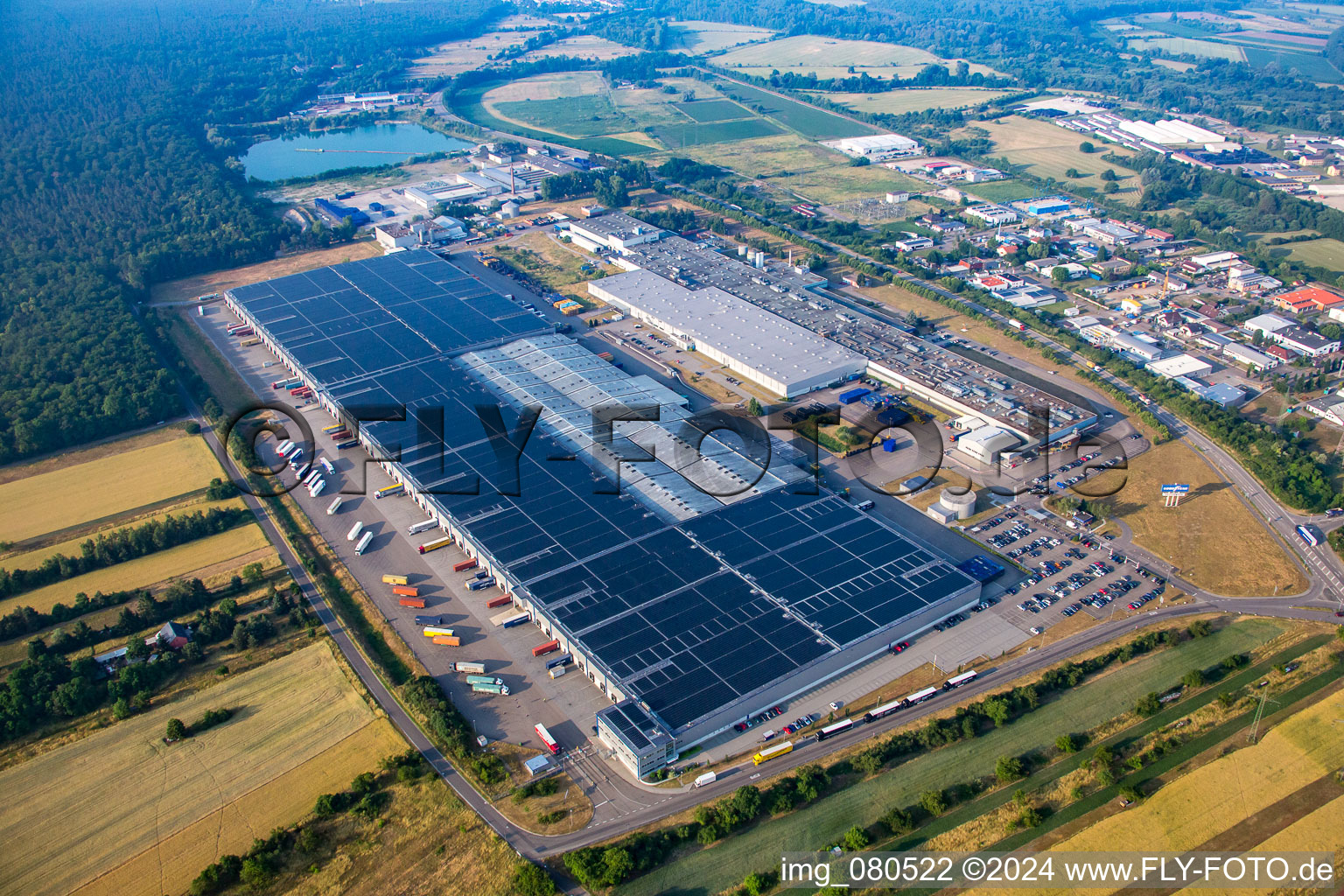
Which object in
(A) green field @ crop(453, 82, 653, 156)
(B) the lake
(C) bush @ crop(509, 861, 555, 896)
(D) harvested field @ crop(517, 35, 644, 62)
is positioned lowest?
(B) the lake

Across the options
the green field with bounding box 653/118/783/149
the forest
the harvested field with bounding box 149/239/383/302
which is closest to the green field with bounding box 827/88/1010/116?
the green field with bounding box 653/118/783/149

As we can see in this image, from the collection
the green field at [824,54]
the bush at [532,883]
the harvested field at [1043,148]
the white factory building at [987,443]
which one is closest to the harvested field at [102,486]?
the bush at [532,883]

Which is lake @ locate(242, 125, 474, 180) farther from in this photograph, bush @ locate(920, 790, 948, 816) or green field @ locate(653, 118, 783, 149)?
bush @ locate(920, 790, 948, 816)

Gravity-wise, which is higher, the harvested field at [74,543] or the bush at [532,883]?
the bush at [532,883]

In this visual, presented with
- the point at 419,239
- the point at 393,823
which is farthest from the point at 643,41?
the point at 393,823

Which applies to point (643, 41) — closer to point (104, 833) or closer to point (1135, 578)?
point (1135, 578)

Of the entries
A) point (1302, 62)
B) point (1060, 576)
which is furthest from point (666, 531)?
point (1302, 62)

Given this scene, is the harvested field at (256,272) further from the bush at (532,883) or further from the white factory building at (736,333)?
the bush at (532,883)
